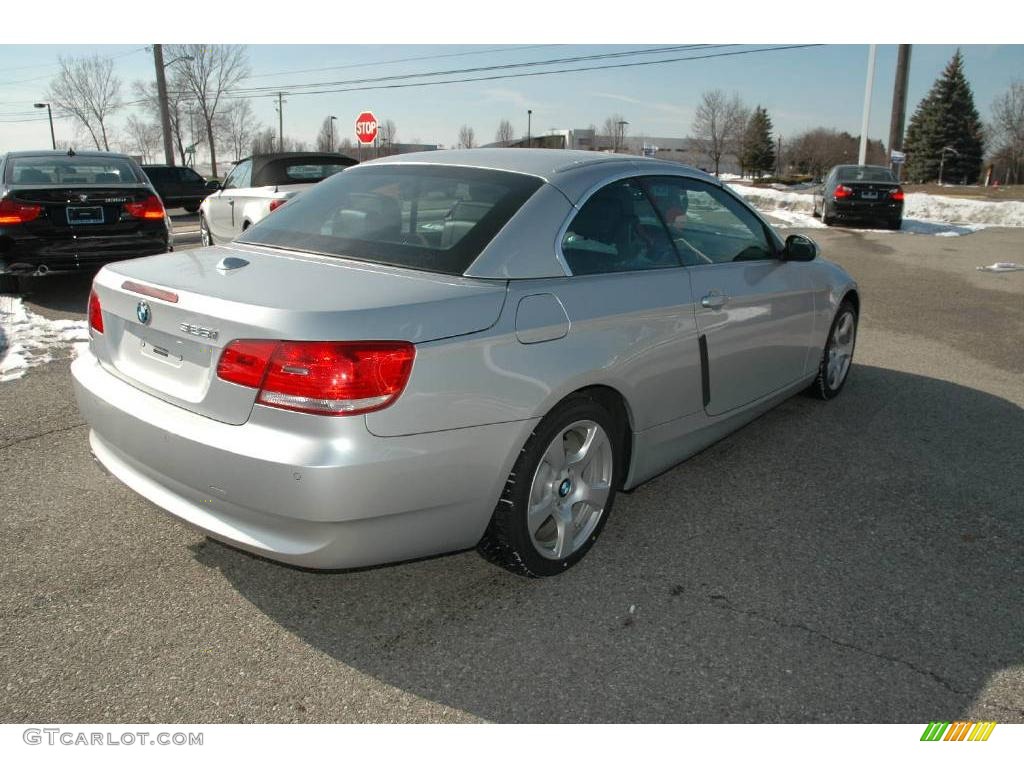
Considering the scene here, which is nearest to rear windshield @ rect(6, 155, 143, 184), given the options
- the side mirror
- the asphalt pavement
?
the asphalt pavement

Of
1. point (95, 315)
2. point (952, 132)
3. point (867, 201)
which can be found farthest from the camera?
point (952, 132)

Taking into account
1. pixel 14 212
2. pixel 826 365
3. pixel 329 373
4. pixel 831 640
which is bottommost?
pixel 831 640

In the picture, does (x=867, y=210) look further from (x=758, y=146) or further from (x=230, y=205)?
(x=758, y=146)

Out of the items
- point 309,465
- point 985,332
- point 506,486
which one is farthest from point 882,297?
point 309,465

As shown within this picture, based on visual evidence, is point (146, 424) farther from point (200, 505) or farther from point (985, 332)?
point (985, 332)

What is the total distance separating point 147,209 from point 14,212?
126 centimetres

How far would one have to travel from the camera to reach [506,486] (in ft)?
9.34

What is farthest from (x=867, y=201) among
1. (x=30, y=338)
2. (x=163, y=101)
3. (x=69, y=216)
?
(x=163, y=101)

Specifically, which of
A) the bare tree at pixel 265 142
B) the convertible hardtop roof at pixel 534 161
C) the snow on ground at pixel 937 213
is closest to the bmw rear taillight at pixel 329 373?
the convertible hardtop roof at pixel 534 161

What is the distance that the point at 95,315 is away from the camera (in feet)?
10.7

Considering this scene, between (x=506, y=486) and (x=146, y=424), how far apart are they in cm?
124

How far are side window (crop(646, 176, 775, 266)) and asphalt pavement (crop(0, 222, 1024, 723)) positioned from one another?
3.72 feet

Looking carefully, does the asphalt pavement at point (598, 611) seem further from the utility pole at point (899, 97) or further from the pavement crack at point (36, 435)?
the utility pole at point (899, 97)

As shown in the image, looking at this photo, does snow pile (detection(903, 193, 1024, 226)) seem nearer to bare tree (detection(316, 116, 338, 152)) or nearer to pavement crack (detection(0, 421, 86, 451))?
pavement crack (detection(0, 421, 86, 451))
